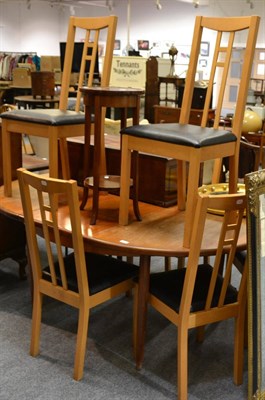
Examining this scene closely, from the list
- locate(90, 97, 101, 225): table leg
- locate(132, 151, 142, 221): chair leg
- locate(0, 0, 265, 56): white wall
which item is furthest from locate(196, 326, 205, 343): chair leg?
locate(0, 0, 265, 56): white wall

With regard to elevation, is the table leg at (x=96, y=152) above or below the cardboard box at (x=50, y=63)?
below

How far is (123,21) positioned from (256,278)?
12.4m

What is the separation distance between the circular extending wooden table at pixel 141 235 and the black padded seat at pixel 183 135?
1.54 feet

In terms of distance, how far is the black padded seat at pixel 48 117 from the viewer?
8.05 ft

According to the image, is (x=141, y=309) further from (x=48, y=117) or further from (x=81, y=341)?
(x=48, y=117)

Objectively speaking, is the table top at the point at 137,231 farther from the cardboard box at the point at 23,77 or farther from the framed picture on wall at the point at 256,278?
the cardboard box at the point at 23,77

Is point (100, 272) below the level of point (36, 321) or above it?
above

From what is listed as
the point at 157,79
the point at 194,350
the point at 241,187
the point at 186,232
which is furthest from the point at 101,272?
the point at 157,79

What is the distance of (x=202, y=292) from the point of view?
2.14 metres

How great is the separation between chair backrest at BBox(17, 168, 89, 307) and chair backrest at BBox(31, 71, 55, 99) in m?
5.90

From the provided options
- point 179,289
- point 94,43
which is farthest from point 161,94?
point 179,289

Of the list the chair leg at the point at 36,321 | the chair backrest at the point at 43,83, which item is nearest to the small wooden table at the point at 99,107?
the chair leg at the point at 36,321

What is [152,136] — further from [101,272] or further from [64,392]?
[64,392]

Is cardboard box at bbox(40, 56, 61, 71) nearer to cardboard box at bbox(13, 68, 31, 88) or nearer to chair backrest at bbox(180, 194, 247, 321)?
cardboard box at bbox(13, 68, 31, 88)
